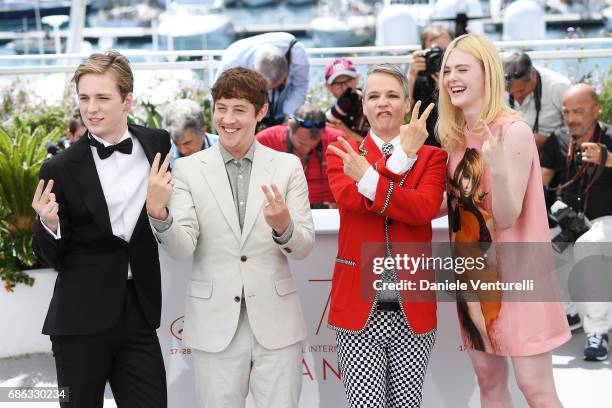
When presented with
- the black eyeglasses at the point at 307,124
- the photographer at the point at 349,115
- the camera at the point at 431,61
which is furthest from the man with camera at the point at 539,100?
the black eyeglasses at the point at 307,124

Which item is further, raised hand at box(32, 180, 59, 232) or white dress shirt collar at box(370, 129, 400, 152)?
white dress shirt collar at box(370, 129, 400, 152)

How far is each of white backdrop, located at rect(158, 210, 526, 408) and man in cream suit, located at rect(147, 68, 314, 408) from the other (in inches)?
26.8

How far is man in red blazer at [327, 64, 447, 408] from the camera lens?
329cm

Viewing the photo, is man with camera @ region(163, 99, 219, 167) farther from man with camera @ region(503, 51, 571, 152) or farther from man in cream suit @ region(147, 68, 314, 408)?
man with camera @ region(503, 51, 571, 152)

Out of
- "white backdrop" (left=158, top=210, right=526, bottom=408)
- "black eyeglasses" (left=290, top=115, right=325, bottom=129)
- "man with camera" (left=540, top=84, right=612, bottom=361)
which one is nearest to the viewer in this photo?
"white backdrop" (left=158, top=210, right=526, bottom=408)

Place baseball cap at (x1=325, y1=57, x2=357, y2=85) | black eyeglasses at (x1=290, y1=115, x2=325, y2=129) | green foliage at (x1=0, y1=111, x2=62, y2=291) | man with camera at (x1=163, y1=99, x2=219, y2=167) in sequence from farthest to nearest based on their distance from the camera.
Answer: baseball cap at (x1=325, y1=57, x2=357, y2=85) → green foliage at (x1=0, y1=111, x2=62, y2=291) → man with camera at (x1=163, y1=99, x2=219, y2=167) → black eyeglasses at (x1=290, y1=115, x2=325, y2=129)

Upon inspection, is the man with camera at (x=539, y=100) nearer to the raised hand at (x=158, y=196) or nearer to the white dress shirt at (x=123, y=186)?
the white dress shirt at (x=123, y=186)

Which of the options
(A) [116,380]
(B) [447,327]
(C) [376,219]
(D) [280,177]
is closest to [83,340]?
(A) [116,380]

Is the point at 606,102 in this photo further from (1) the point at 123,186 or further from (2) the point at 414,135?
(1) the point at 123,186

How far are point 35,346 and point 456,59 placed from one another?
12.1ft

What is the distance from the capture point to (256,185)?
10.8ft

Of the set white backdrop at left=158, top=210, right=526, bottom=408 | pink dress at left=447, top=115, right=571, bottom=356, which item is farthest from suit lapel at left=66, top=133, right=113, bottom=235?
pink dress at left=447, top=115, right=571, bottom=356

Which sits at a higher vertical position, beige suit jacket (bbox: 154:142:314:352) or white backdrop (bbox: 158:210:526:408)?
beige suit jacket (bbox: 154:142:314:352)

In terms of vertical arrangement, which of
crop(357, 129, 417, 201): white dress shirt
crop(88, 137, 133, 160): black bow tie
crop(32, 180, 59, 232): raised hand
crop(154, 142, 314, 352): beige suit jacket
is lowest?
crop(154, 142, 314, 352): beige suit jacket
